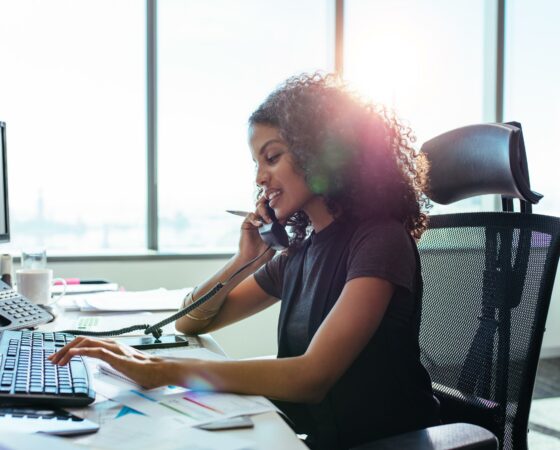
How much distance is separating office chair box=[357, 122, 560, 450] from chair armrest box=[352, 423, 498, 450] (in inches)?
7.0

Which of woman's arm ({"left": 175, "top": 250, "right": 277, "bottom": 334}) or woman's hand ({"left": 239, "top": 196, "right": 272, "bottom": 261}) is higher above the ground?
woman's hand ({"left": 239, "top": 196, "right": 272, "bottom": 261})

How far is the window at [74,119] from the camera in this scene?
2.79 metres

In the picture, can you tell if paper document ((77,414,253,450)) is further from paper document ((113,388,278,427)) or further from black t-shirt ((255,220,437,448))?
black t-shirt ((255,220,437,448))

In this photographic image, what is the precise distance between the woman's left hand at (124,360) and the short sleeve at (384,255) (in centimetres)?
34

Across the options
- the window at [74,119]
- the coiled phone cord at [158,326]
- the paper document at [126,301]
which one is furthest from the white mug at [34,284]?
the window at [74,119]

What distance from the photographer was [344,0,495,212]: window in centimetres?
330

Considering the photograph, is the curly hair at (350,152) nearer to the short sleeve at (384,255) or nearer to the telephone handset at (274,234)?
the short sleeve at (384,255)

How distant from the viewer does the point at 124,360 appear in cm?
87

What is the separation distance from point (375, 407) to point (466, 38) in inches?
124

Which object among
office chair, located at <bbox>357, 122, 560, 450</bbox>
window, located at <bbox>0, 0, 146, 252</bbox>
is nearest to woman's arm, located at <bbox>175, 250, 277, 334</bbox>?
office chair, located at <bbox>357, 122, 560, 450</bbox>

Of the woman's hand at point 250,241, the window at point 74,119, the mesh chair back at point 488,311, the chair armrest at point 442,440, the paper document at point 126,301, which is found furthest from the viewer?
the window at point 74,119

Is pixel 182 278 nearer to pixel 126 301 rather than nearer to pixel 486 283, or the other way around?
pixel 126 301

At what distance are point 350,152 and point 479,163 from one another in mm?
282

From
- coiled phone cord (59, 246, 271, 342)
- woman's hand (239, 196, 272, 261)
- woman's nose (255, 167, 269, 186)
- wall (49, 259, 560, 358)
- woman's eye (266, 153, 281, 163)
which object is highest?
woman's eye (266, 153, 281, 163)
